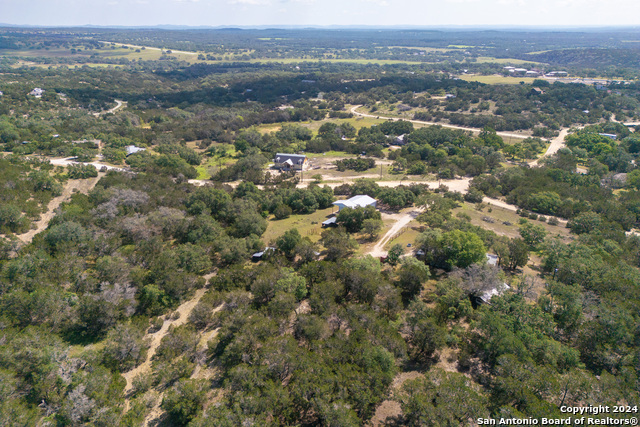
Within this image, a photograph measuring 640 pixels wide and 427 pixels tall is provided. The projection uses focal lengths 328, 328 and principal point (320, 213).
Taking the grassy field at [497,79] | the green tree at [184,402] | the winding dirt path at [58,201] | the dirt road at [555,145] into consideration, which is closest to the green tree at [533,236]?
the green tree at [184,402]

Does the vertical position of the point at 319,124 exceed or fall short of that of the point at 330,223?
it exceeds it

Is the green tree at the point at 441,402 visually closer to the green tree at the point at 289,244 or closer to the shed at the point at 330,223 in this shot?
the green tree at the point at 289,244

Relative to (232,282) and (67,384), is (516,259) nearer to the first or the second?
(232,282)

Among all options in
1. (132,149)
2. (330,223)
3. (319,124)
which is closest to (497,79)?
(319,124)

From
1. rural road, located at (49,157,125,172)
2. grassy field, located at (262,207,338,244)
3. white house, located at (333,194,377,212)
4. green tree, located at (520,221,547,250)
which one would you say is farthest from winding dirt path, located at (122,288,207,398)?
green tree, located at (520,221,547,250)

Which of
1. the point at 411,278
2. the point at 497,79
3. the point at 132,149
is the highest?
the point at 497,79

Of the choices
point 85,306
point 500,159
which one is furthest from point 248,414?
point 500,159

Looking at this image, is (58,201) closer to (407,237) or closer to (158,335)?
(158,335)
